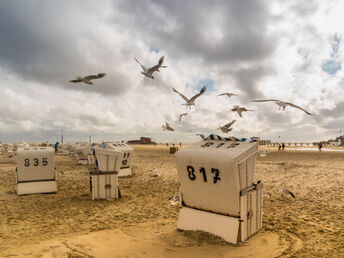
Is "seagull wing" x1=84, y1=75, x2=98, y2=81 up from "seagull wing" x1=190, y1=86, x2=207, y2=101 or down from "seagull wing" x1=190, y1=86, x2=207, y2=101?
up

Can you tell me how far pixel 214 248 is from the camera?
16.9ft

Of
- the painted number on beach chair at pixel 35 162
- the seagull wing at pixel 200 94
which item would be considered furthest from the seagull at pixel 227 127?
the painted number on beach chair at pixel 35 162

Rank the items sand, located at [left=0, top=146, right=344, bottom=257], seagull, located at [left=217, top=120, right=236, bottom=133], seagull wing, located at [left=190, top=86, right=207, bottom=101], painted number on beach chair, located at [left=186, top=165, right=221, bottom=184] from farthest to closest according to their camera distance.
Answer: seagull, located at [left=217, top=120, right=236, bottom=133] < seagull wing, located at [left=190, top=86, right=207, bottom=101] < painted number on beach chair, located at [left=186, top=165, right=221, bottom=184] < sand, located at [left=0, top=146, right=344, bottom=257]

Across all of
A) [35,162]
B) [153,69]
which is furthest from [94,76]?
[35,162]

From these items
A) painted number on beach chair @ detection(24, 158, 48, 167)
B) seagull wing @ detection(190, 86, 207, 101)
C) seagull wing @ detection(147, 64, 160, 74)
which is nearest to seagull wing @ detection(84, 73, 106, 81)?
seagull wing @ detection(147, 64, 160, 74)

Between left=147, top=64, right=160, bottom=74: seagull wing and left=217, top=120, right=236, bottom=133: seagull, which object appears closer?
left=147, top=64, right=160, bottom=74: seagull wing

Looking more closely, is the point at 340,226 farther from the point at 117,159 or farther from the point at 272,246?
the point at 117,159

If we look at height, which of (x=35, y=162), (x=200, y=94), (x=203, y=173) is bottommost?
(x=35, y=162)

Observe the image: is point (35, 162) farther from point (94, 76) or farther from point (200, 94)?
point (200, 94)

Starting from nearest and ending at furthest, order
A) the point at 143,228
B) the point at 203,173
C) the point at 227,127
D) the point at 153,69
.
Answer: the point at 203,173
the point at 143,228
the point at 153,69
the point at 227,127

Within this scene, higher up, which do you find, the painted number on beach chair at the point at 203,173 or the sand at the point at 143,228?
the painted number on beach chair at the point at 203,173

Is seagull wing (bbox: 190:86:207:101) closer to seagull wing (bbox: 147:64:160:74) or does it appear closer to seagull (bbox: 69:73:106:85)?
seagull wing (bbox: 147:64:160:74)

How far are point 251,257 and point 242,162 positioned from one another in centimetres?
181

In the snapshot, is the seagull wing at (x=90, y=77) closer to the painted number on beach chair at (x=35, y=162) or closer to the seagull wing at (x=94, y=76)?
the seagull wing at (x=94, y=76)
